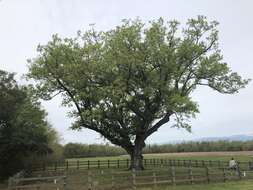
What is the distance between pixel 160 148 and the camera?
7625 centimetres

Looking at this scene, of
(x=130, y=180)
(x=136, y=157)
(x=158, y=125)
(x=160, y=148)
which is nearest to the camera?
(x=130, y=180)

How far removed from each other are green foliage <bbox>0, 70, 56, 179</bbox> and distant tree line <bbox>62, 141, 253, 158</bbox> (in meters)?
33.1

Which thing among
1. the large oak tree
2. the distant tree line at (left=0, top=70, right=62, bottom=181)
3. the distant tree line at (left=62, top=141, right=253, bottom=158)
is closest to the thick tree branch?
the large oak tree

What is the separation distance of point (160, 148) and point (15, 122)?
51.0 metres

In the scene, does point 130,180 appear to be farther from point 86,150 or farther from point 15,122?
point 86,150

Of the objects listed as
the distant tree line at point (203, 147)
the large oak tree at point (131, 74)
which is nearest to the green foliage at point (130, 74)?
the large oak tree at point (131, 74)

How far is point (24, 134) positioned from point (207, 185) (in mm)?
17949

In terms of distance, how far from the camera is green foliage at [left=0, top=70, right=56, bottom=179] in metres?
28.0

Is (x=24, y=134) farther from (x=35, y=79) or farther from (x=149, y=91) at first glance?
(x=149, y=91)

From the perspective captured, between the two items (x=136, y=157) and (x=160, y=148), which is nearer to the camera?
(x=136, y=157)

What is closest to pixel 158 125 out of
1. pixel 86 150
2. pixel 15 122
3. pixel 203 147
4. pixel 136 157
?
pixel 136 157

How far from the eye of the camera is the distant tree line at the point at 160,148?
198 feet

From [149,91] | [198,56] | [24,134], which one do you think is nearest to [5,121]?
[24,134]

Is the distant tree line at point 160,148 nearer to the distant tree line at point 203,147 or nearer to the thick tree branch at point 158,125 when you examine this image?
the distant tree line at point 203,147
